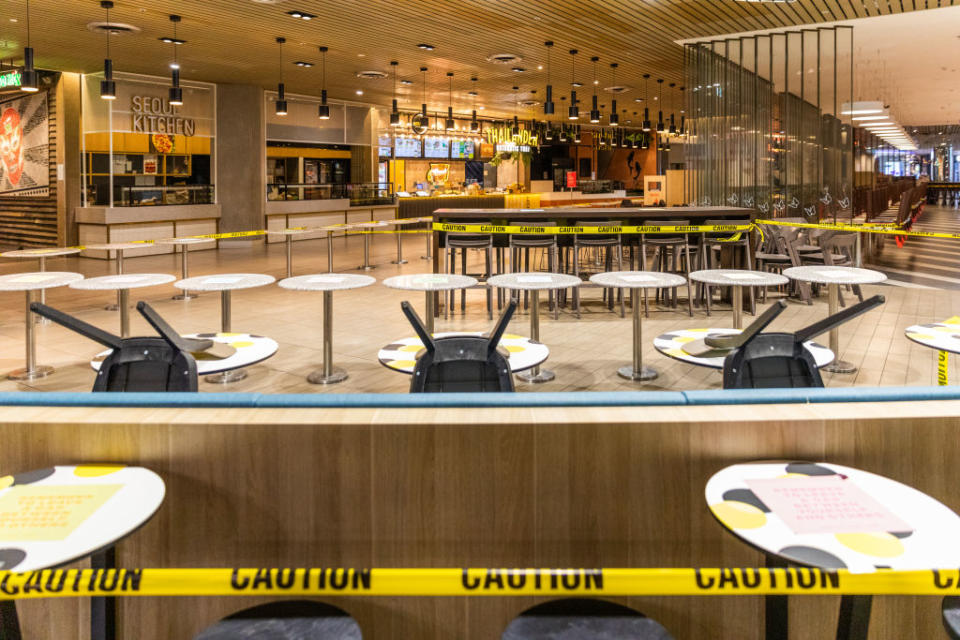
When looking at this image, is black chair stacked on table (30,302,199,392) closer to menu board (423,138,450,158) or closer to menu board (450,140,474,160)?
menu board (423,138,450,158)

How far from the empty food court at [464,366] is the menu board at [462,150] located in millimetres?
9203

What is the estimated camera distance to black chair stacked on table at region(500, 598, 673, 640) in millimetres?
1602

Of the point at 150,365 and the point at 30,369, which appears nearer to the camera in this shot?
the point at 150,365

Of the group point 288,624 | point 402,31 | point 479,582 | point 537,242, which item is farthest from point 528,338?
point 402,31

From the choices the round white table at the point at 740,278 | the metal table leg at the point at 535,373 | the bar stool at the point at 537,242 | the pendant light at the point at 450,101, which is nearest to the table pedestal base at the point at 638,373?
the metal table leg at the point at 535,373

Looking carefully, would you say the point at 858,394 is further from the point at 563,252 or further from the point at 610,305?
the point at 563,252

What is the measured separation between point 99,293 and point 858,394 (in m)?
9.62

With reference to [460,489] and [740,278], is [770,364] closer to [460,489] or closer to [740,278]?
[460,489]

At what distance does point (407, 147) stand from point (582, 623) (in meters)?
23.6

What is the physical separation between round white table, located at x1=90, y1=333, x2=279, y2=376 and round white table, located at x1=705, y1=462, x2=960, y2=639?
2283 millimetres

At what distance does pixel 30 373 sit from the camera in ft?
18.6

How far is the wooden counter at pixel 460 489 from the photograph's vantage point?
1955 millimetres

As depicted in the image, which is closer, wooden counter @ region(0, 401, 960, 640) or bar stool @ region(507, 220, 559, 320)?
wooden counter @ region(0, 401, 960, 640)

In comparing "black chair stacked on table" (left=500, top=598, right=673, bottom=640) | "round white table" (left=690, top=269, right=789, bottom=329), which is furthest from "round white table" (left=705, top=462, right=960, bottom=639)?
"round white table" (left=690, top=269, right=789, bottom=329)
